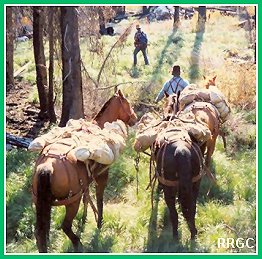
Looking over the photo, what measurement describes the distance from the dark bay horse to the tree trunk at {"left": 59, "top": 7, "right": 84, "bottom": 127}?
4056 mm

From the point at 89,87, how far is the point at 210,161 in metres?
3.46

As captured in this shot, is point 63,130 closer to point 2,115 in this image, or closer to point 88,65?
point 2,115

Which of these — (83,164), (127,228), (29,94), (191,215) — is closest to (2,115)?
(83,164)

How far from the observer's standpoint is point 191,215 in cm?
713

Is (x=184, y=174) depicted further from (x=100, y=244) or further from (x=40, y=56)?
(x=40, y=56)

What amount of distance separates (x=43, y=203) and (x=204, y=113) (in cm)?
359

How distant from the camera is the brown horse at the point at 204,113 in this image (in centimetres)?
865

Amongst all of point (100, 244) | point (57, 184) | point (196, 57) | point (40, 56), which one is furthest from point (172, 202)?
point (196, 57)

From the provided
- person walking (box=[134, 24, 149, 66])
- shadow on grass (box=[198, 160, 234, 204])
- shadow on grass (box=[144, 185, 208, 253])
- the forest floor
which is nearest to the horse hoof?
shadow on grass (box=[144, 185, 208, 253])

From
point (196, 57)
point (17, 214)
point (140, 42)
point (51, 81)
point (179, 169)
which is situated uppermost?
point (140, 42)

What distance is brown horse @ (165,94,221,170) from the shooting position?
28.4ft

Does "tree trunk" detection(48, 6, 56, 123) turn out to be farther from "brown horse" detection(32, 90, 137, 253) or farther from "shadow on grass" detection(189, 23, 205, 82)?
"brown horse" detection(32, 90, 137, 253)

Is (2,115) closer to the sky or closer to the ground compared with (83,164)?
closer to the sky

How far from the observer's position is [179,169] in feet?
22.8
